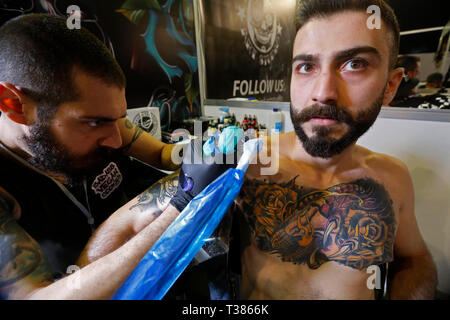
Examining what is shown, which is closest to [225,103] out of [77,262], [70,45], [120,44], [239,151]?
[239,151]

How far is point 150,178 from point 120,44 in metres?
0.45

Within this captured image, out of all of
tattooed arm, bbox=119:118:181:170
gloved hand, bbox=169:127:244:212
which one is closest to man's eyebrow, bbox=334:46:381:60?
gloved hand, bbox=169:127:244:212

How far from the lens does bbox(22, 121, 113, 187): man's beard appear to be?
0.51m

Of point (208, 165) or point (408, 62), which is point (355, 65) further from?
point (208, 165)

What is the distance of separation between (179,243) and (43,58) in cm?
54

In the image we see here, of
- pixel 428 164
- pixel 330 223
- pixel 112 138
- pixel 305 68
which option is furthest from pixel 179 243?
pixel 428 164

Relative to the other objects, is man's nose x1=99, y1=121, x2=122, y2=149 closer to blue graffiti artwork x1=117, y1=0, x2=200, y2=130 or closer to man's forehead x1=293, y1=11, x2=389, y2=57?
blue graffiti artwork x1=117, y1=0, x2=200, y2=130

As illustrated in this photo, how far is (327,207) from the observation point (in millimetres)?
706

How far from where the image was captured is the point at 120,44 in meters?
0.60

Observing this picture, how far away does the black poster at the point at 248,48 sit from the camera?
704 millimetres

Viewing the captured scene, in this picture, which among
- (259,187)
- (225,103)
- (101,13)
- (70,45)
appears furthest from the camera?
(225,103)

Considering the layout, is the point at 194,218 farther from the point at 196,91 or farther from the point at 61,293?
the point at 196,91

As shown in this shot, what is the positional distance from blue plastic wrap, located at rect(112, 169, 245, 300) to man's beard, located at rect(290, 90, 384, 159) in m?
0.29

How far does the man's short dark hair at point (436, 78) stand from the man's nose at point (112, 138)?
101 cm
